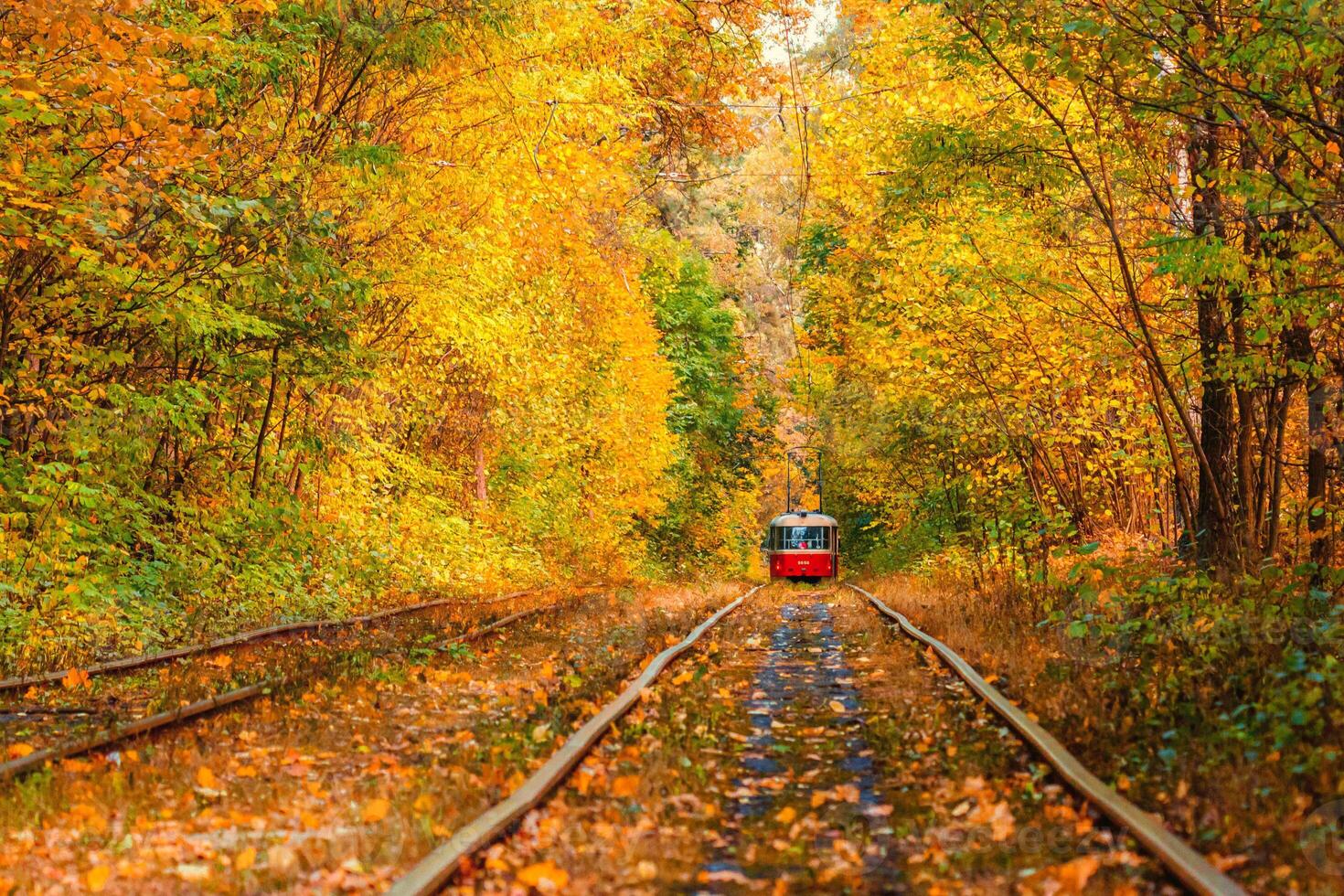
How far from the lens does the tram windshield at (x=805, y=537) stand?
136 ft

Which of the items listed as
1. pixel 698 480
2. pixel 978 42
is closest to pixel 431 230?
pixel 978 42

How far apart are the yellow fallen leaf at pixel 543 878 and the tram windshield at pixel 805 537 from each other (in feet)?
121

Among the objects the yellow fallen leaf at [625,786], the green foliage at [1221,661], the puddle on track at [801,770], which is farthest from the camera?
the green foliage at [1221,661]

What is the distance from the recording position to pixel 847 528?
2136 inches

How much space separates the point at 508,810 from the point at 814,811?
1523 millimetres

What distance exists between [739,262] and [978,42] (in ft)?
125

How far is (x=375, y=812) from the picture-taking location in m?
5.58

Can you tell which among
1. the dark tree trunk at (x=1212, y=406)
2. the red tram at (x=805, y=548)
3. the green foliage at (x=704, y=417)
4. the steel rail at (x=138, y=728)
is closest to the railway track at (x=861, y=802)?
the steel rail at (x=138, y=728)

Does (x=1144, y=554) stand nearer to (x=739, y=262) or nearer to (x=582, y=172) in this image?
(x=582, y=172)

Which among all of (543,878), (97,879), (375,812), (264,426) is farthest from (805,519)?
(97,879)

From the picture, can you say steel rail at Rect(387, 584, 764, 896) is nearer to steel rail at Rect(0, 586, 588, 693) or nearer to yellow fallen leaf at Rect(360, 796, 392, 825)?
yellow fallen leaf at Rect(360, 796, 392, 825)

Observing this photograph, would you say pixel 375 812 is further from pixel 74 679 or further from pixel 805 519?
pixel 805 519

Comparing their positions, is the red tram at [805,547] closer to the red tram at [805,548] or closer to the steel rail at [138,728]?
the red tram at [805,548]

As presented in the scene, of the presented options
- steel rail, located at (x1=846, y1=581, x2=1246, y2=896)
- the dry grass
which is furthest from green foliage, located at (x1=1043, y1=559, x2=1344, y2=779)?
steel rail, located at (x1=846, y1=581, x2=1246, y2=896)
